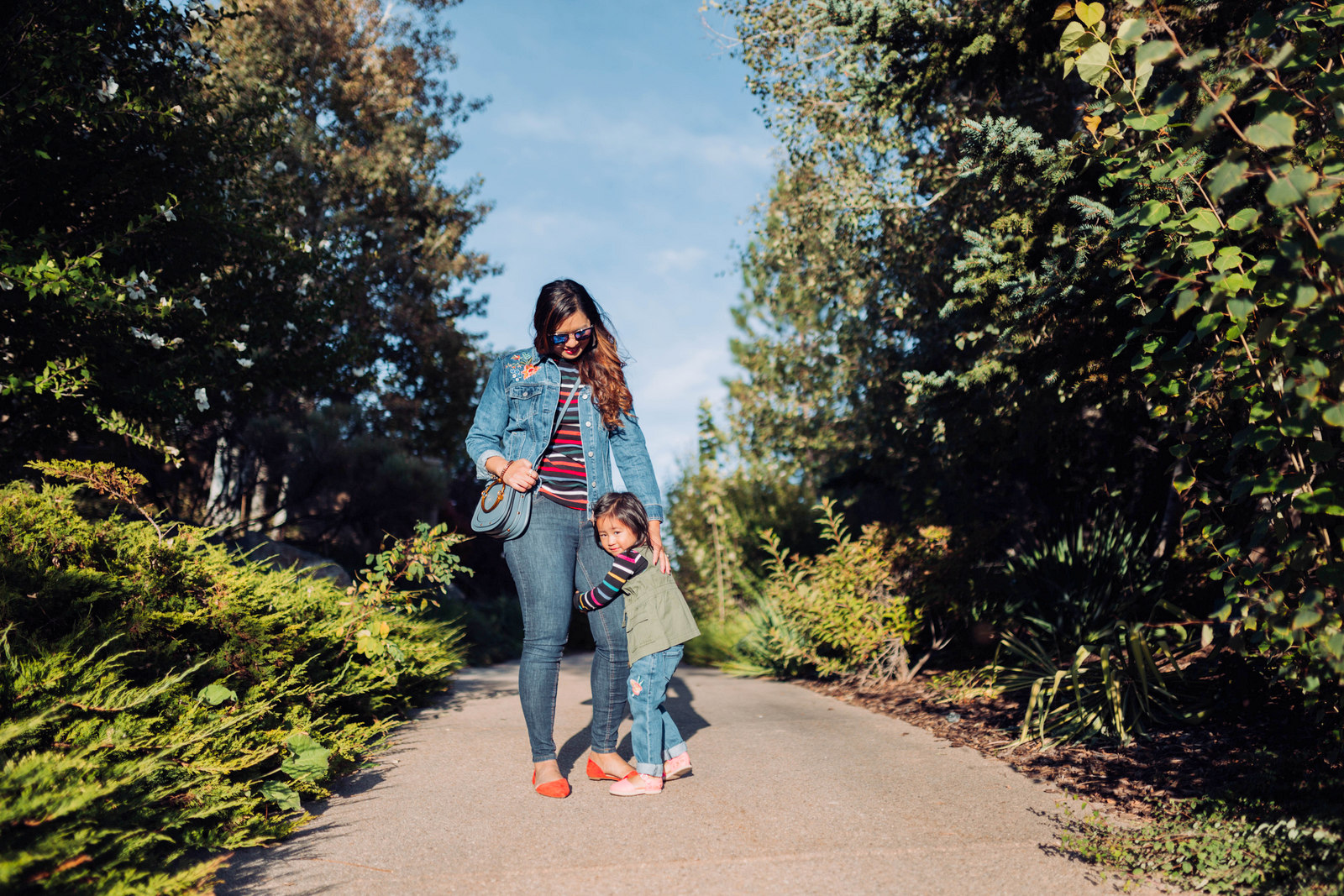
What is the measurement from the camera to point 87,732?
7.64 ft

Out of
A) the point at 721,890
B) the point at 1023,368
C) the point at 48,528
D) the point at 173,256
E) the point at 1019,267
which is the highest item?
the point at 173,256

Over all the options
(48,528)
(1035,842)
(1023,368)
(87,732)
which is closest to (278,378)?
(48,528)

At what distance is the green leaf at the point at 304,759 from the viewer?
116 inches

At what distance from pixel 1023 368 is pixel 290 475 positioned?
395 inches

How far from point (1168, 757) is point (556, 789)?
2.55m

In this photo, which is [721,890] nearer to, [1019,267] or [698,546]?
[1019,267]

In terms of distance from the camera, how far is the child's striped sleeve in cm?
321

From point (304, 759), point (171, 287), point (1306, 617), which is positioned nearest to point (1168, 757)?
point (1306, 617)

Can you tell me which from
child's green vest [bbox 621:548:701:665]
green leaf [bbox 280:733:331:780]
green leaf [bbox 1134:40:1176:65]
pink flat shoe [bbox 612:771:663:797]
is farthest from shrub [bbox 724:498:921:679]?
green leaf [bbox 1134:40:1176:65]

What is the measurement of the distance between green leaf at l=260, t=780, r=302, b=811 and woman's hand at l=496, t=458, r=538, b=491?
131 centimetres

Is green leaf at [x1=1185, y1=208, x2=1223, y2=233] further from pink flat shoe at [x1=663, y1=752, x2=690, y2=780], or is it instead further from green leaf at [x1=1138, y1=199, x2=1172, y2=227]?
pink flat shoe at [x1=663, y1=752, x2=690, y2=780]

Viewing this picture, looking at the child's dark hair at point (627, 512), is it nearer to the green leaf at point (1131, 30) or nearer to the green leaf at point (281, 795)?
the green leaf at point (281, 795)

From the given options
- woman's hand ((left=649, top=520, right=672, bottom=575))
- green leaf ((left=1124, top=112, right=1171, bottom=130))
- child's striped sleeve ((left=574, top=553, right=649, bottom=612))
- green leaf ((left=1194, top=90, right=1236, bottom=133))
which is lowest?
child's striped sleeve ((left=574, top=553, right=649, bottom=612))

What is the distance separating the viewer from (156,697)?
276 centimetres
